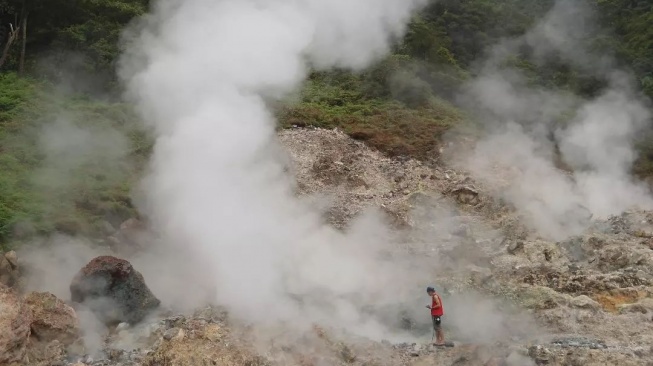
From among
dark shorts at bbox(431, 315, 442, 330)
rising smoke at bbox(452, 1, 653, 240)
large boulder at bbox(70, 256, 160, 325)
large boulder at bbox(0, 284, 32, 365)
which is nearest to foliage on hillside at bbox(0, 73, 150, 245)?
large boulder at bbox(70, 256, 160, 325)

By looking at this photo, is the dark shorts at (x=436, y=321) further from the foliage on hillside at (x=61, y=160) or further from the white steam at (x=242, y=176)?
the foliage on hillside at (x=61, y=160)

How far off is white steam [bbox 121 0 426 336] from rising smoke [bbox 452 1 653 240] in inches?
146

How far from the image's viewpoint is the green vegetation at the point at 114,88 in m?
10.0

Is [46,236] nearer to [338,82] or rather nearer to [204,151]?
[204,151]

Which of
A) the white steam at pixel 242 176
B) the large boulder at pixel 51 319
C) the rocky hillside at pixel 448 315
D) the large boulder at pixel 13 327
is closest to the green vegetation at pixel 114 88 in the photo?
the white steam at pixel 242 176

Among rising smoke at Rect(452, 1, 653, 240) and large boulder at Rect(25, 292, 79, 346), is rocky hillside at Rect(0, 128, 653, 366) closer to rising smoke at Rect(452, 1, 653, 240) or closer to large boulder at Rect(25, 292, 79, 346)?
large boulder at Rect(25, 292, 79, 346)

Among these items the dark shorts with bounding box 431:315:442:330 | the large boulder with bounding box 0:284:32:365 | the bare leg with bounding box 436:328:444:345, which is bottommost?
the large boulder with bounding box 0:284:32:365

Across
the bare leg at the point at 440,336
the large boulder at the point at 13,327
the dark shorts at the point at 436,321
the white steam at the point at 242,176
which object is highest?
the white steam at the point at 242,176

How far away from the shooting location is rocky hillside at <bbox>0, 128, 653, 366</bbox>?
579 centimetres

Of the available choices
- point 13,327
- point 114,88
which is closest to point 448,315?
point 13,327

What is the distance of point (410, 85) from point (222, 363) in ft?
42.4

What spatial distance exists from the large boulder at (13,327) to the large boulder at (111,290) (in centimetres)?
116

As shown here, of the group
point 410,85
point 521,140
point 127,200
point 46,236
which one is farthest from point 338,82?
point 46,236

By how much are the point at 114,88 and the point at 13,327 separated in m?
10.2
